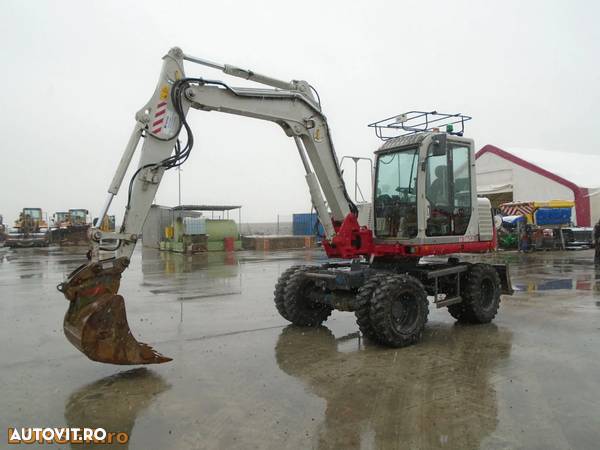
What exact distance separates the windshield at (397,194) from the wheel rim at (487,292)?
1874 millimetres

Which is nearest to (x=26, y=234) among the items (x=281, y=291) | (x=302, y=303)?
(x=281, y=291)

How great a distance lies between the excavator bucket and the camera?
4.88 metres

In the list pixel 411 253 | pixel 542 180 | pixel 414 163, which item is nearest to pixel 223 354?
pixel 411 253

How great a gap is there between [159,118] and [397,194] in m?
3.70

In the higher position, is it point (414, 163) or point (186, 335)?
point (414, 163)

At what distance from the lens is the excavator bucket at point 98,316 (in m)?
4.88

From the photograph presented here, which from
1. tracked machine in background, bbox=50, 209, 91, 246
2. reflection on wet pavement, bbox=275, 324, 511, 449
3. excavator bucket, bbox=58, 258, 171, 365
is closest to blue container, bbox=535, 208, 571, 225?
reflection on wet pavement, bbox=275, 324, 511, 449

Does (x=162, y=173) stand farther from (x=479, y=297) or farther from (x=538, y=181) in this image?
(x=538, y=181)

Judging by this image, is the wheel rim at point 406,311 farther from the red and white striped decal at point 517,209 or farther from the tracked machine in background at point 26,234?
the tracked machine in background at point 26,234

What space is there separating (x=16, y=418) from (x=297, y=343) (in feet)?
11.4

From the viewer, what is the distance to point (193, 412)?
14.3 ft

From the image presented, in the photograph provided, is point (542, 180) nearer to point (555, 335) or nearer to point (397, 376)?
point (555, 335)

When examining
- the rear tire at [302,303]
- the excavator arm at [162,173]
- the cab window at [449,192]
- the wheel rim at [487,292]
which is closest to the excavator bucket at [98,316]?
the excavator arm at [162,173]

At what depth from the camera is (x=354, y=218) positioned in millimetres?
7590
